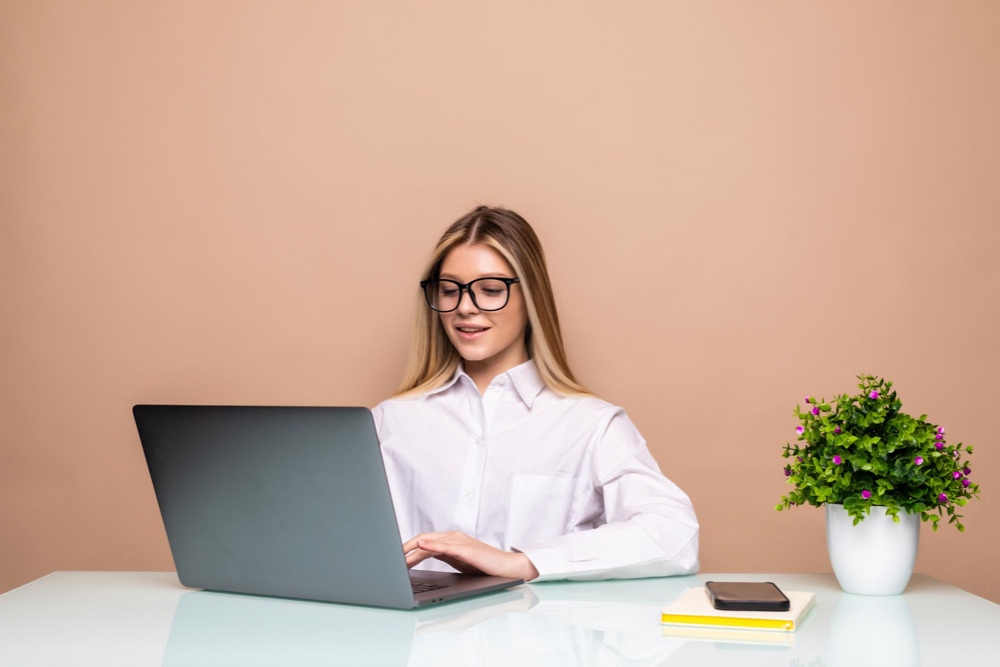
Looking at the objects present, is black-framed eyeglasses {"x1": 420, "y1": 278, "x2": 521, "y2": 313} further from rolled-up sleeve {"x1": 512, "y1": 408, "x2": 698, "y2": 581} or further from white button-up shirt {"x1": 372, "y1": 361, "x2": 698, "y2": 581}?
rolled-up sleeve {"x1": 512, "y1": 408, "x2": 698, "y2": 581}

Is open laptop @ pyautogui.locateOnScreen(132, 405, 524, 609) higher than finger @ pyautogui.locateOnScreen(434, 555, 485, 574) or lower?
higher

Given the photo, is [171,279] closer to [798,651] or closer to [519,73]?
[519,73]

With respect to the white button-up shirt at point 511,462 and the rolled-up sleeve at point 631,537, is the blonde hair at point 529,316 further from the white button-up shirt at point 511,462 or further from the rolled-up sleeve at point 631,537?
the rolled-up sleeve at point 631,537

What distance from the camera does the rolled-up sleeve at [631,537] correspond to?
1.51 meters

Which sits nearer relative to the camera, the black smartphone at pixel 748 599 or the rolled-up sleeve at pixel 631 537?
the black smartphone at pixel 748 599

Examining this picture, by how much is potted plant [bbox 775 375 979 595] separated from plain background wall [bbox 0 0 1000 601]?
3.24 ft

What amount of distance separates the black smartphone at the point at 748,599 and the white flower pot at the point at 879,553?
0.64ft

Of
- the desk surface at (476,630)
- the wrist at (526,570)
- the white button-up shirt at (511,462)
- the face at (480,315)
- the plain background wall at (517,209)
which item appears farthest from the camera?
the plain background wall at (517,209)

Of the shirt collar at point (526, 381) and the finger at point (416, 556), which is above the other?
the shirt collar at point (526, 381)

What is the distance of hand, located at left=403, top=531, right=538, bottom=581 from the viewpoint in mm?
1440

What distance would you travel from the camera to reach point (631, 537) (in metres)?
1.58

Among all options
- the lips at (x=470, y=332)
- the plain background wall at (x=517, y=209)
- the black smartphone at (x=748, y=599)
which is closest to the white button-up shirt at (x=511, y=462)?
the lips at (x=470, y=332)

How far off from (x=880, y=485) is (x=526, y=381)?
3.07 feet

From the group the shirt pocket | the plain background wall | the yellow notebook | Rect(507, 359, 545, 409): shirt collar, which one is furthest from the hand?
the plain background wall
